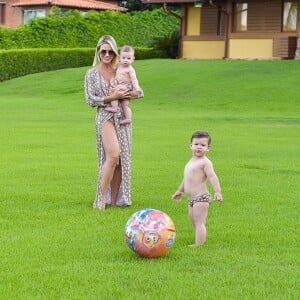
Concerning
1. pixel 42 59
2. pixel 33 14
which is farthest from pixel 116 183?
pixel 33 14

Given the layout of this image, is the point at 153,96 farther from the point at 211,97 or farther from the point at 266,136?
the point at 266,136

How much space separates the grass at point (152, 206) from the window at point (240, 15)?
21.7 meters

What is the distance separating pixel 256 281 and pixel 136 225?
122 centimetres

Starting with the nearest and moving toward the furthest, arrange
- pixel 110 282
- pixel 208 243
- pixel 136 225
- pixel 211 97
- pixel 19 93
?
pixel 110 282, pixel 136 225, pixel 208 243, pixel 211 97, pixel 19 93

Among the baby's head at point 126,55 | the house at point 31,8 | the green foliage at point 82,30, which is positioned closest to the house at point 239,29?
the green foliage at point 82,30

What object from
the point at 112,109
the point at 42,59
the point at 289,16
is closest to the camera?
the point at 112,109

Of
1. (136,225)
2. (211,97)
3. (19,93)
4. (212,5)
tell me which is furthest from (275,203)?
(212,5)

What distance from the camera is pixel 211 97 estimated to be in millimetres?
37469

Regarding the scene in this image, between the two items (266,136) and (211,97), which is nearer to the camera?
(266,136)

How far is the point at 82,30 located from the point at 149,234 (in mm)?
51006

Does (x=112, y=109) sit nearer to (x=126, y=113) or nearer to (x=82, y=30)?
(x=126, y=113)

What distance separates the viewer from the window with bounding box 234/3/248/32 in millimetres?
51716

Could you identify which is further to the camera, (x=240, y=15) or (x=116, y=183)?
(x=240, y=15)

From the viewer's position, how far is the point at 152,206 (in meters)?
12.4
